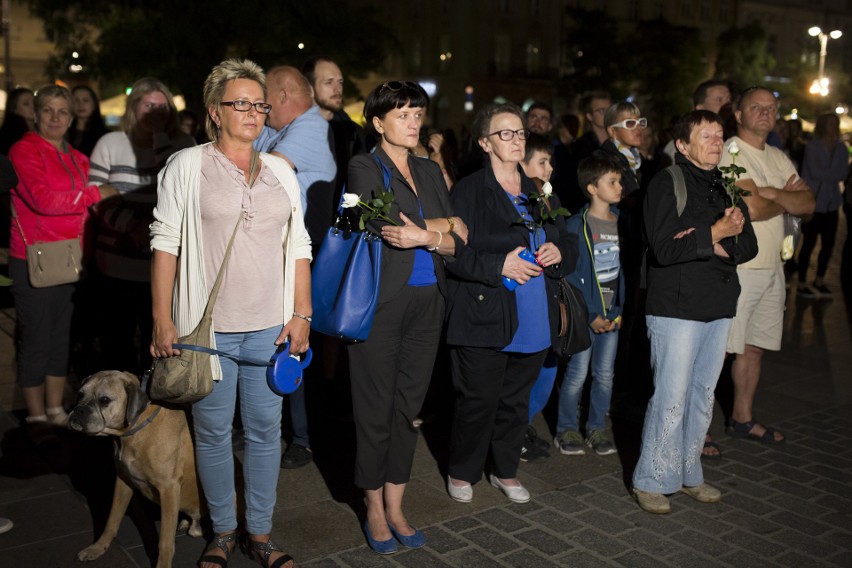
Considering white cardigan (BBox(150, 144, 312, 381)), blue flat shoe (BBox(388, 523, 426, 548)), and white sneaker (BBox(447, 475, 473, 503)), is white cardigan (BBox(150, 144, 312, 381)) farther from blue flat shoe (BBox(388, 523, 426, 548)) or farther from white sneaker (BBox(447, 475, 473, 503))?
white sneaker (BBox(447, 475, 473, 503))

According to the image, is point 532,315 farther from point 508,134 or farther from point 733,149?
point 733,149

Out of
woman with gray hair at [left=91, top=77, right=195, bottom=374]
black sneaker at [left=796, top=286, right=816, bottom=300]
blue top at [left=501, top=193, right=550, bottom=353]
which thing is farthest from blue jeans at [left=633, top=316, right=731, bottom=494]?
black sneaker at [left=796, top=286, right=816, bottom=300]

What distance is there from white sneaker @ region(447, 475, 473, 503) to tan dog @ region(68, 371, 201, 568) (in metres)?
1.61

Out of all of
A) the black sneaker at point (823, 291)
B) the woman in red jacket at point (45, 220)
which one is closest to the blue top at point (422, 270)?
the woman in red jacket at point (45, 220)

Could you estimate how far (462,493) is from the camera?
16.3 ft

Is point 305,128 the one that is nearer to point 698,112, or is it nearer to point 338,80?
point 338,80

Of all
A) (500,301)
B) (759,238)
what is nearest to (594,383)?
(759,238)

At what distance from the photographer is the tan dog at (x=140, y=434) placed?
152 inches

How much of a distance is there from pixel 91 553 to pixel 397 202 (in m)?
2.23

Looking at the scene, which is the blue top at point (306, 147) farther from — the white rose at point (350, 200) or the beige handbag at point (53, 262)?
the beige handbag at point (53, 262)

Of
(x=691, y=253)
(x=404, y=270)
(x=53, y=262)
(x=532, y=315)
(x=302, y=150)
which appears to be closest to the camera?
(x=404, y=270)

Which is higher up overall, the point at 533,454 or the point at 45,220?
the point at 45,220

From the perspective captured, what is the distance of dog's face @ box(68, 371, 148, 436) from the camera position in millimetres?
3832

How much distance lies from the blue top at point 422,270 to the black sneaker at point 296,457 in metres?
1.77
